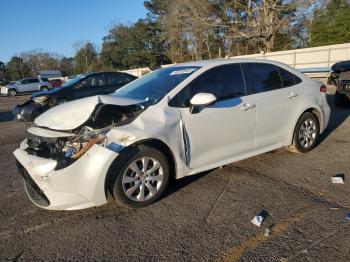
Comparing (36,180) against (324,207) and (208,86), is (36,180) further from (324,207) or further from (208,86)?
(324,207)

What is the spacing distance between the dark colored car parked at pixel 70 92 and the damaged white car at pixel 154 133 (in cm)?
610

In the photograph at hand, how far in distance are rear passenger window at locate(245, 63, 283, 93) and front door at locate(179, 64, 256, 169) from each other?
210mm

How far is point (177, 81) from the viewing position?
4121 mm

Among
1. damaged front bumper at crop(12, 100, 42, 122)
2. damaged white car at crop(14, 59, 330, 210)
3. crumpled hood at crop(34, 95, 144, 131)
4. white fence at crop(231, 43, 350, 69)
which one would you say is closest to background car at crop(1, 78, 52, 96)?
white fence at crop(231, 43, 350, 69)

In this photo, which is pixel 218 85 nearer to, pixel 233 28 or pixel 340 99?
pixel 340 99

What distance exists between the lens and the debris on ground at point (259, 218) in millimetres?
3219

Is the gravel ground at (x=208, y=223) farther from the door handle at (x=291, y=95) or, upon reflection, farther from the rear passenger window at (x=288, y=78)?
the rear passenger window at (x=288, y=78)

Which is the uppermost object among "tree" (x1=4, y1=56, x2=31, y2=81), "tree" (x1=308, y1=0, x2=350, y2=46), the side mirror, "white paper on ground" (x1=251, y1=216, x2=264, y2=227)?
"tree" (x1=308, y1=0, x2=350, y2=46)

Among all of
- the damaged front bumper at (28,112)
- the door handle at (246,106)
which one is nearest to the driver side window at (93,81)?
the damaged front bumper at (28,112)

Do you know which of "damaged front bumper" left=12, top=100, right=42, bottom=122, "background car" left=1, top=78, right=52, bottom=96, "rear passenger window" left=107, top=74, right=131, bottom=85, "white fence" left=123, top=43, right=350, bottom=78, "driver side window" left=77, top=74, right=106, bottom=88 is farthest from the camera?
"background car" left=1, top=78, right=52, bottom=96

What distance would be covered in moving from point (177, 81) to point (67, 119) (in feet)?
4.65

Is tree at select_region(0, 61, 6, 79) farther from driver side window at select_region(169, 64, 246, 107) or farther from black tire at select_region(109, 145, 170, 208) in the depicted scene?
black tire at select_region(109, 145, 170, 208)

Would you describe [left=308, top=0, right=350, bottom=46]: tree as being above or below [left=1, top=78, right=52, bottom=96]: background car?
above

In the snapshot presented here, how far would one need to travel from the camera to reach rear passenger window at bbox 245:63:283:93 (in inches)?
182
